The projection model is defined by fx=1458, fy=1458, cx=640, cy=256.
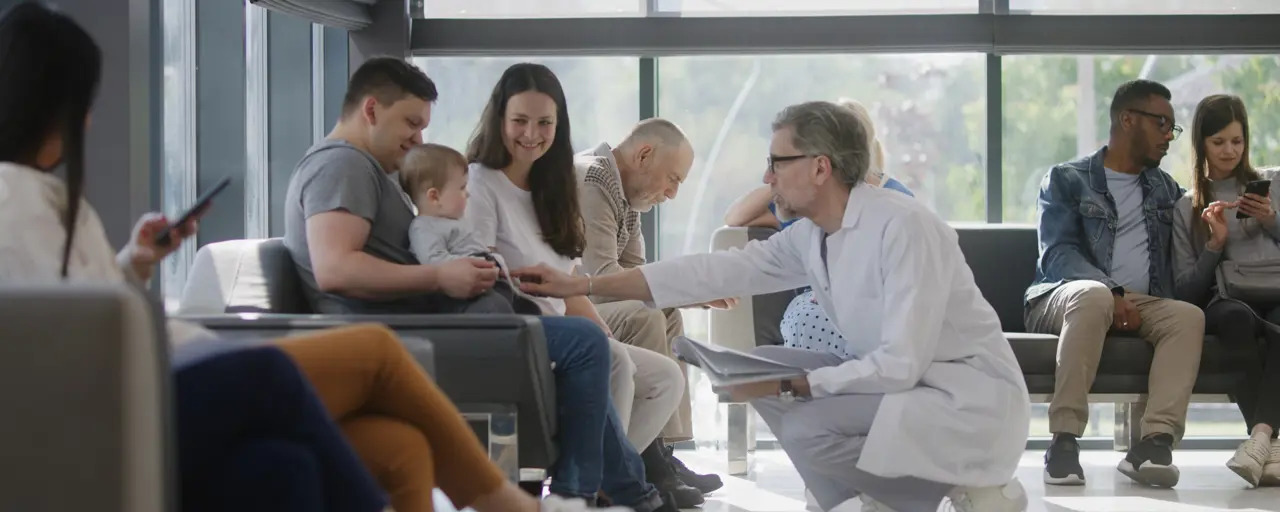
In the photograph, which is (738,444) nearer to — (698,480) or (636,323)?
(698,480)

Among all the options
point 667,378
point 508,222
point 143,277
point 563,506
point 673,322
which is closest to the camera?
point 143,277

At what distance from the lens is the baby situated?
315cm

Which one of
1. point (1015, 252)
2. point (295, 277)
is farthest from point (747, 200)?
point (295, 277)

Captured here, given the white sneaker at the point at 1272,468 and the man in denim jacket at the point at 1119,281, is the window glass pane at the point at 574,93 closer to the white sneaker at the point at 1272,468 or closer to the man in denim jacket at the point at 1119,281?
the man in denim jacket at the point at 1119,281

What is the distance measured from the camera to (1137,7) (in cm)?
600

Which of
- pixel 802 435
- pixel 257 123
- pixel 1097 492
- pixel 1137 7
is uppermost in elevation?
pixel 1137 7

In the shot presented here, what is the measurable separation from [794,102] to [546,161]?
8.70 ft

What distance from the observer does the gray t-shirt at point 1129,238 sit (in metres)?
5.02

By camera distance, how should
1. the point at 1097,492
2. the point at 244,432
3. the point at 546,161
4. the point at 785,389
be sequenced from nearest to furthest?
the point at 244,432 < the point at 785,389 < the point at 546,161 < the point at 1097,492

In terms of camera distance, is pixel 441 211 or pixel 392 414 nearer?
pixel 392 414

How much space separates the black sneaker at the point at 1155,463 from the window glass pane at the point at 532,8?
267 cm

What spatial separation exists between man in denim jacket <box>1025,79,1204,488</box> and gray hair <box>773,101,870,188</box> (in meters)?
1.78

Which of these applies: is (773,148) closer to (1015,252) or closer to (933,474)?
(933,474)

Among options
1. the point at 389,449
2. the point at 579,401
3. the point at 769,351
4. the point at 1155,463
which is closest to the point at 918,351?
the point at 769,351
